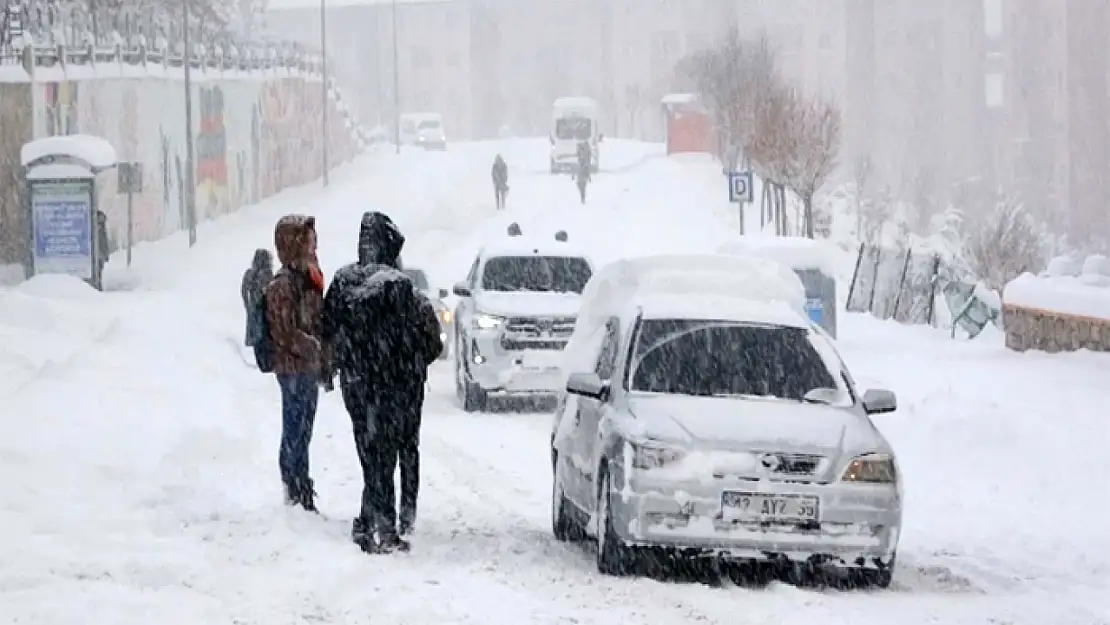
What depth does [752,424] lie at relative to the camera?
9555mm

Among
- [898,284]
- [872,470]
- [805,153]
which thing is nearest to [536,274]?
[872,470]

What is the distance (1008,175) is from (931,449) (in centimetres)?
9255

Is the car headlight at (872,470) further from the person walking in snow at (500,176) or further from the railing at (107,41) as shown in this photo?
the person walking in snow at (500,176)

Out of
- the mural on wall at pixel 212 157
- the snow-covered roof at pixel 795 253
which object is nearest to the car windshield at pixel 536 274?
the snow-covered roof at pixel 795 253

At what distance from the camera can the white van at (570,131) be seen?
70.6 m

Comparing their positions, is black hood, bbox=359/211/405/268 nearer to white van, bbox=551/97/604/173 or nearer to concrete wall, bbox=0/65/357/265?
concrete wall, bbox=0/65/357/265

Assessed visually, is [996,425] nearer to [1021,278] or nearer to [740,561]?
[740,561]

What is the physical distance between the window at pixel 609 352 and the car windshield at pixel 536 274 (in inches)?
377

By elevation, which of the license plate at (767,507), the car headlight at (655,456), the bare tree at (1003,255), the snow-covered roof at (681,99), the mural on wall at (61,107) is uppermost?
the snow-covered roof at (681,99)

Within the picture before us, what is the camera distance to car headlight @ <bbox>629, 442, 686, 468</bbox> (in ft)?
30.9

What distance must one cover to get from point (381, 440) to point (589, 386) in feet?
3.70

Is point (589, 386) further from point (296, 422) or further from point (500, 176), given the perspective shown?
point (500, 176)

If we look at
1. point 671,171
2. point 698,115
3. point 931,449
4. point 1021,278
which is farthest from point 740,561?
point 698,115

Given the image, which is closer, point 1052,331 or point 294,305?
point 294,305
